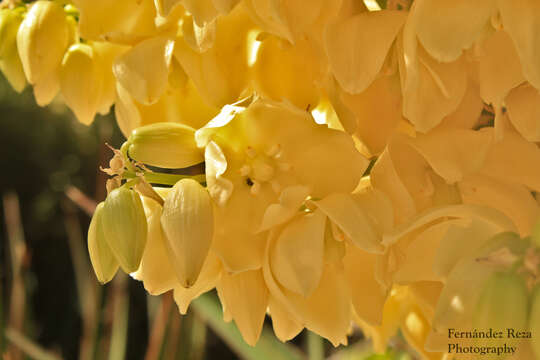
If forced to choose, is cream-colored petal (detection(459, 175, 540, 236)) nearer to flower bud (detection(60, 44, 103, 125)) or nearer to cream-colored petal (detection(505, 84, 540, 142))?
cream-colored petal (detection(505, 84, 540, 142))

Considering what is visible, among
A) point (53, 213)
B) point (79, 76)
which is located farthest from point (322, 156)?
point (53, 213)

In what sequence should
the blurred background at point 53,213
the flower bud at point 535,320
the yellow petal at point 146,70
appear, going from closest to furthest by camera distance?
the flower bud at point 535,320
the yellow petal at point 146,70
the blurred background at point 53,213

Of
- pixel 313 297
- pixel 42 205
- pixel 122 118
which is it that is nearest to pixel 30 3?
pixel 122 118

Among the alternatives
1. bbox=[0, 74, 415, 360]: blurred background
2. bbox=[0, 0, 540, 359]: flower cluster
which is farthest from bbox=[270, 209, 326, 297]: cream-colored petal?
bbox=[0, 74, 415, 360]: blurred background

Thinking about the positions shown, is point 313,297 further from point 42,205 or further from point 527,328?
point 42,205

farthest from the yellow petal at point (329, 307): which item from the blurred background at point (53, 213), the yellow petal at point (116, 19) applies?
the blurred background at point (53, 213)

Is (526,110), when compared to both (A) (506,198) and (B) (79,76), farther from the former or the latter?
(B) (79,76)

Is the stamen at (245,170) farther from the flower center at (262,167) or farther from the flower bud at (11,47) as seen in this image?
the flower bud at (11,47)
